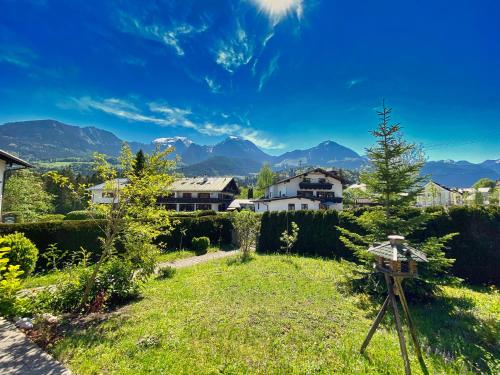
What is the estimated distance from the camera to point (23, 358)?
4641 mm

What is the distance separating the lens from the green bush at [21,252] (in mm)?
10008

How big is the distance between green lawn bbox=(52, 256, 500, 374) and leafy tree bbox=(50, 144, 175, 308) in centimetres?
156

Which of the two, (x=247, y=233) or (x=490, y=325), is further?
(x=247, y=233)

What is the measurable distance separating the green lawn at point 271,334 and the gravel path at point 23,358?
286mm

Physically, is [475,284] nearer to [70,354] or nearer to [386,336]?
[386,336]

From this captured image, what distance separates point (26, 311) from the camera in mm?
6121

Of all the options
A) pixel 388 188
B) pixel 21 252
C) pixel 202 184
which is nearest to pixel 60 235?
pixel 21 252

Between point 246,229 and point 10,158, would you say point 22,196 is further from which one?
point 246,229

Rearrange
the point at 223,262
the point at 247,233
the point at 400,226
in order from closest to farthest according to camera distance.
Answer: the point at 400,226
the point at 223,262
the point at 247,233

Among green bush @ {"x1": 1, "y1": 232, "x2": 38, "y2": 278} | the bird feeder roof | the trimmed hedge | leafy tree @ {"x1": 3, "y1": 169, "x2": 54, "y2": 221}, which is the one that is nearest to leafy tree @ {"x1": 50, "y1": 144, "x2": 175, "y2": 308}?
green bush @ {"x1": 1, "y1": 232, "x2": 38, "y2": 278}

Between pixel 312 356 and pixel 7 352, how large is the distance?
5990mm

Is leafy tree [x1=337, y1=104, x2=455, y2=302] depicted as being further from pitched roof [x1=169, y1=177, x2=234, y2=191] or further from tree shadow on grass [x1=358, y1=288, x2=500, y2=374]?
pitched roof [x1=169, y1=177, x2=234, y2=191]

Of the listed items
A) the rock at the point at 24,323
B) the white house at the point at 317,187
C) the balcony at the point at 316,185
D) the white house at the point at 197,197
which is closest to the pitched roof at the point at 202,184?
the white house at the point at 197,197

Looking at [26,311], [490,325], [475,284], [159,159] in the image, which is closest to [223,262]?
[159,159]
